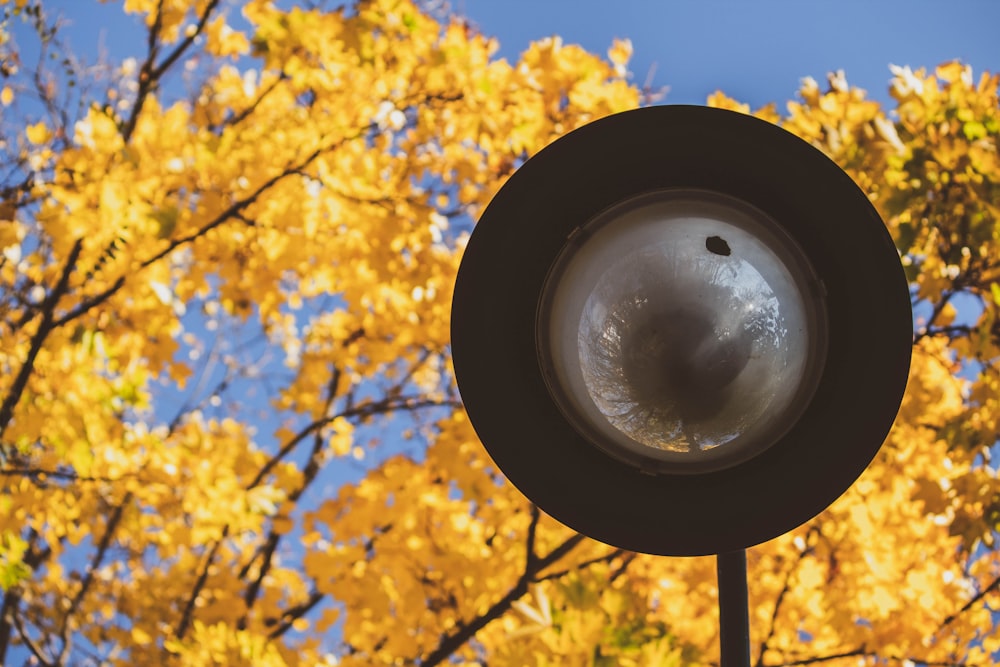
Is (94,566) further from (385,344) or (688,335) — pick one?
(688,335)

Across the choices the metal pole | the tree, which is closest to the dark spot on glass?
the metal pole

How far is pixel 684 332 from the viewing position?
1.25 meters

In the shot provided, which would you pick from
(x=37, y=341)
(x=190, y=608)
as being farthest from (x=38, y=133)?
(x=190, y=608)

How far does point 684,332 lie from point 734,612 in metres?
0.62

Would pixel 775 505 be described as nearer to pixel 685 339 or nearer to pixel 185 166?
pixel 685 339

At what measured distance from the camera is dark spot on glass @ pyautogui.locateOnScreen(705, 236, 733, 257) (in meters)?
1.29

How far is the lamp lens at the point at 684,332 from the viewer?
125cm

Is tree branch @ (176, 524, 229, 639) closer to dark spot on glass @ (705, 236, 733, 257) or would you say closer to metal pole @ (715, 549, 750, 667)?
metal pole @ (715, 549, 750, 667)

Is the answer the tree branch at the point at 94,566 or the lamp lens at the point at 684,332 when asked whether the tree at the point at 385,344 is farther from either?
the lamp lens at the point at 684,332

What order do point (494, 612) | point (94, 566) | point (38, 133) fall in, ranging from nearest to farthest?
point (494, 612)
point (38, 133)
point (94, 566)

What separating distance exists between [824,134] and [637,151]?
335 cm

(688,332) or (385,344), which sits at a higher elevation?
(385,344)

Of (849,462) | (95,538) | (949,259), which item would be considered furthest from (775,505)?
(95,538)

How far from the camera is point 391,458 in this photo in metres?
5.00
